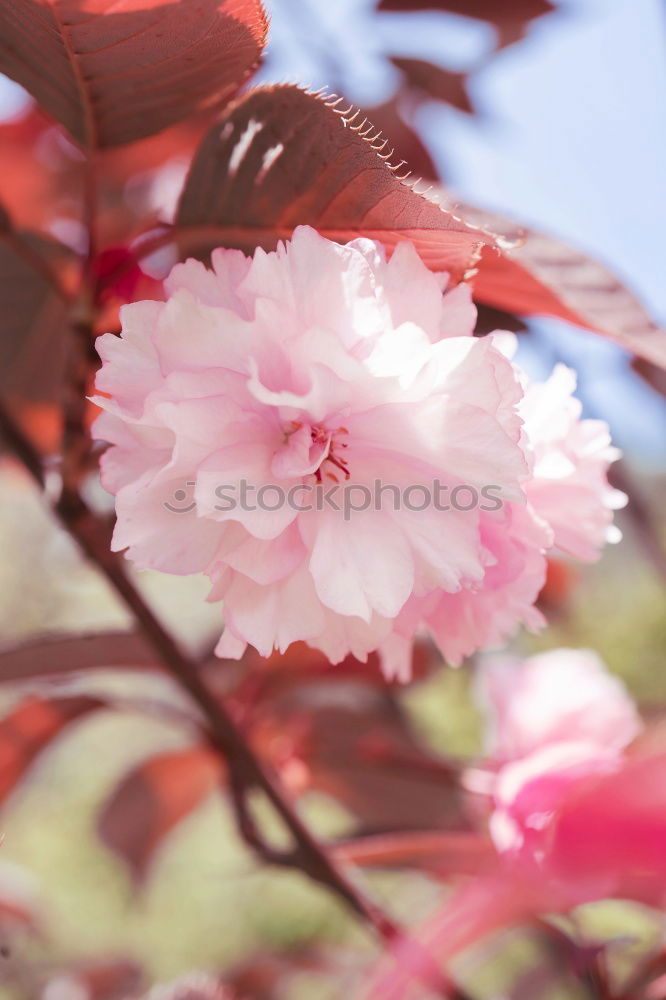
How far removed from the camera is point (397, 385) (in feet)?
1.34

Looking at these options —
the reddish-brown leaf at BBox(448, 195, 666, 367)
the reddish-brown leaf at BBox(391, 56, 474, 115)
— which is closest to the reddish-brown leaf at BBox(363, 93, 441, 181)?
the reddish-brown leaf at BBox(391, 56, 474, 115)

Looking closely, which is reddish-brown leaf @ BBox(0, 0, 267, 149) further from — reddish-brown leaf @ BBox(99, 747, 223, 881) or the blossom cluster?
reddish-brown leaf @ BBox(99, 747, 223, 881)

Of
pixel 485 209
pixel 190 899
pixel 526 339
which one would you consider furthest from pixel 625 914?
pixel 485 209

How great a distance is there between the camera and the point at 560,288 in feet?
1.71

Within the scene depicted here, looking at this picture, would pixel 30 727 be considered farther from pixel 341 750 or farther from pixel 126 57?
pixel 126 57

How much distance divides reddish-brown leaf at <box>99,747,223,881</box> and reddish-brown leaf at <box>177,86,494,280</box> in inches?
30.8

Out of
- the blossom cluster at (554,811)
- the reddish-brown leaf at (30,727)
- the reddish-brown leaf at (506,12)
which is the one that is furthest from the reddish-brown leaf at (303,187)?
the reddish-brown leaf at (506,12)

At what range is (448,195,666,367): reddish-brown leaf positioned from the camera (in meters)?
0.51

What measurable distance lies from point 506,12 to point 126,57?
30.3 inches

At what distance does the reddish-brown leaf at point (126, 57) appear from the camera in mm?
419

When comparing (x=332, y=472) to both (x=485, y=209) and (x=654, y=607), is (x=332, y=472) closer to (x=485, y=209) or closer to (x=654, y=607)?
(x=485, y=209)

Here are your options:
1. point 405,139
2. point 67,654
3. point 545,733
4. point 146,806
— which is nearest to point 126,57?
point 67,654

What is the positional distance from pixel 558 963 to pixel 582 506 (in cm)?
81

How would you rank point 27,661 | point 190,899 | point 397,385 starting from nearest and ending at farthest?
point 397,385 → point 27,661 → point 190,899
